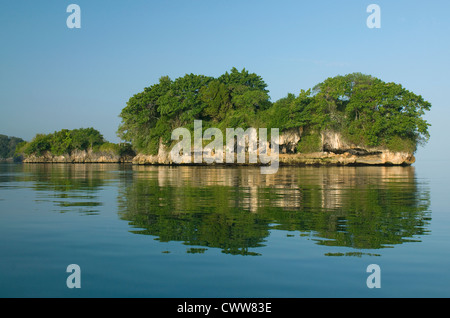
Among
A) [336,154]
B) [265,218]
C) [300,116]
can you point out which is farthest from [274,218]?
[336,154]

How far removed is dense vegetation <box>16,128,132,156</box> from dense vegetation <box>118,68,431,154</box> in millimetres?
37340

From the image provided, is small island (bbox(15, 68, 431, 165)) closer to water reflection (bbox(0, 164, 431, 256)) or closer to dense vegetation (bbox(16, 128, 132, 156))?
dense vegetation (bbox(16, 128, 132, 156))

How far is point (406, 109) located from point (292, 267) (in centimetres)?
7235

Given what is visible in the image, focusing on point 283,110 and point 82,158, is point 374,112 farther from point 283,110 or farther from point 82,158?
point 82,158

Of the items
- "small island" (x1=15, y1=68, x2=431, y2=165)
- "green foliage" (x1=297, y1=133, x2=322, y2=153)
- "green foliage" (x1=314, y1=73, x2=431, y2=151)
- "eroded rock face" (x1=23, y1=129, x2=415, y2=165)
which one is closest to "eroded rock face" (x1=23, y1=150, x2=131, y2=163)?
"small island" (x1=15, y1=68, x2=431, y2=165)

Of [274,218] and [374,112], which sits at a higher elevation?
[374,112]

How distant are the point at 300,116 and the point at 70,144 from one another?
89.1 m

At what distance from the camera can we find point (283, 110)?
75.7 meters

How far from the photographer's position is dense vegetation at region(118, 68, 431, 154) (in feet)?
232

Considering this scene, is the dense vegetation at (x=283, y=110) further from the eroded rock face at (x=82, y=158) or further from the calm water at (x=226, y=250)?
the calm water at (x=226, y=250)

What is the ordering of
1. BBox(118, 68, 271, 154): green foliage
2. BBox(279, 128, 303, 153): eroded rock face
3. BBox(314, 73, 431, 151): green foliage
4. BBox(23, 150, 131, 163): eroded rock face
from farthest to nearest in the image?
BBox(23, 150, 131, 163): eroded rock face < BBox(118, 68, 271, 154): green foliage < BBox(279, 128, 303, 153): eroded rock face < BBox(314, 73, 431, 151): green foliage

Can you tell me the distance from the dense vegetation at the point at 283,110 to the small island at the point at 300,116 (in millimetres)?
170
